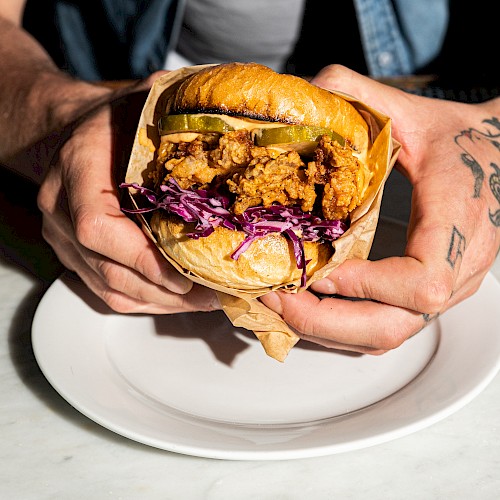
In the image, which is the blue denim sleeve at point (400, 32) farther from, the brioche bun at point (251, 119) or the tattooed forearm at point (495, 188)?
the brioche bun at point (251, 119)

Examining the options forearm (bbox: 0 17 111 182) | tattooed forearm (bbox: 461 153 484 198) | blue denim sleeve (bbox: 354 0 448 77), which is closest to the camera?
tattooed forearm (bbox: 461 153 484 198)

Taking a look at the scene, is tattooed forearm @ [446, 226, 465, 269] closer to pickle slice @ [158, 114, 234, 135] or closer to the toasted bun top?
the toasted bun top

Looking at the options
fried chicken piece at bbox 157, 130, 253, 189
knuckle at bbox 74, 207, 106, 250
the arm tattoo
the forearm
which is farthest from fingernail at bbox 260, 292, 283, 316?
the forearm

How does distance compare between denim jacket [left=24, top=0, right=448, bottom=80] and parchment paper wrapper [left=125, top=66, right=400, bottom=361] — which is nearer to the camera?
parchment paper wrapper [left=125, top=66, right=400, bottom=361]

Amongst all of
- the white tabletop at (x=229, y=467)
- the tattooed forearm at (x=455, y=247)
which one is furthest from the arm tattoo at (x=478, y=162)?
the white tabletop at (x=229, y=467)

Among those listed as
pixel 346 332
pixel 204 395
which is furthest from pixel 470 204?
pixel 204 395

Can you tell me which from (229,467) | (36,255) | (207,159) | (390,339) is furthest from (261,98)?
(36,255)

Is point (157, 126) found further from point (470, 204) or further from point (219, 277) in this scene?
point (470, 204)
